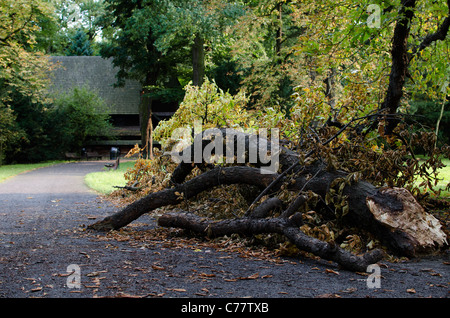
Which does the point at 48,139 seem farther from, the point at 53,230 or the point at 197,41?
the point at 53,230

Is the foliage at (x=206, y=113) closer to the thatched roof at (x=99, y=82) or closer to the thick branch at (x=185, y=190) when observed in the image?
the thick branch at (x=185, y=190)

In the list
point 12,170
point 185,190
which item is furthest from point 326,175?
point 12,170

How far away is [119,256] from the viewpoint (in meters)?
4.96

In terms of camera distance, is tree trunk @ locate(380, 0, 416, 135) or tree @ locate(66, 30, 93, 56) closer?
tree trunk @ locate(380, 0, 416, 135)

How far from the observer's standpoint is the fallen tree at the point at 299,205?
5.00m

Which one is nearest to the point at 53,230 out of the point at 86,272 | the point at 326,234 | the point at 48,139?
the point at 86,272

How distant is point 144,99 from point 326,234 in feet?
69.3

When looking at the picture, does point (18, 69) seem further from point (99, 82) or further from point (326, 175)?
point (326, 175)

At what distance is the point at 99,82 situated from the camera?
3944 cm

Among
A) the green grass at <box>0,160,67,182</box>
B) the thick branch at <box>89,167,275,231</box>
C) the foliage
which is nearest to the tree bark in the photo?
the green grass at <box>0,160,67,182</box>

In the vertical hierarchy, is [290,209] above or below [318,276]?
above

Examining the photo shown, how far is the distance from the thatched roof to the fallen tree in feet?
101

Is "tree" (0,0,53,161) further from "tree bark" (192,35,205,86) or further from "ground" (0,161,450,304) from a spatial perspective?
"ground" (0,161,450,304)

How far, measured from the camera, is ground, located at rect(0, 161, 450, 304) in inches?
145
